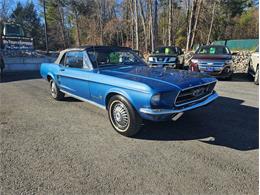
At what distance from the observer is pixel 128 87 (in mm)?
3781

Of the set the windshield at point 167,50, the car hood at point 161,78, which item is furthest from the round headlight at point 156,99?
the windshield at point 167,50

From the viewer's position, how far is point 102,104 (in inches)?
177

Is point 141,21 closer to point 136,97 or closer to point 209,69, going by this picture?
point 209,69

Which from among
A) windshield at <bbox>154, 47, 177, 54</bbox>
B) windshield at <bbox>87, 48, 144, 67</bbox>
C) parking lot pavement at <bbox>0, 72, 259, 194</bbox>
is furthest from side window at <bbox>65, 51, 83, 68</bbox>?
windshield at <bbox>154, 47, 177, 54</bbox>

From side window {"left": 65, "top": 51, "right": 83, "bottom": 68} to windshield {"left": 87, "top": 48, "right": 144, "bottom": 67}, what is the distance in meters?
0.32

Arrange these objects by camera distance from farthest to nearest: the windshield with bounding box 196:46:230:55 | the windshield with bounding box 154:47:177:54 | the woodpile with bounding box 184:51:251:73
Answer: the woodpile with bounding box 184:51:251:73, the windshield with bounding box 154:47:177:54, the windshield with bounding box 196:46:230:55

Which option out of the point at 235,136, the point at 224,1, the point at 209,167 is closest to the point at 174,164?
the point at 209,167

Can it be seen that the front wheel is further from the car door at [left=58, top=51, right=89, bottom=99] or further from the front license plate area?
the front license plate area

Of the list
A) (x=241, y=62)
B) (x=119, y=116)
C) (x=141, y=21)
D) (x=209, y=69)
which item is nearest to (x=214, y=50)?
(x=209, y=69)

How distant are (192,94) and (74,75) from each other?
2.68m

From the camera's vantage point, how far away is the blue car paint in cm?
354

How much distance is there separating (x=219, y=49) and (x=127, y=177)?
32.1ft

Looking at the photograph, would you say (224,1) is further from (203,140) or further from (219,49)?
(203,140)

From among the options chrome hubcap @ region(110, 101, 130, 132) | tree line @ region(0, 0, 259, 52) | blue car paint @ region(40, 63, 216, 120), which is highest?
tree line @ region(0, 0, 259, 52)
